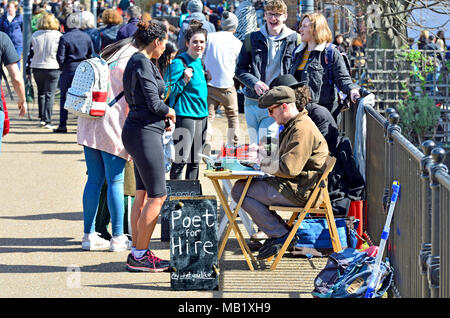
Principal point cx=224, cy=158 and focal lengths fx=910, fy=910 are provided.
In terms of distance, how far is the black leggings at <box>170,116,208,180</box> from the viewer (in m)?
8.55

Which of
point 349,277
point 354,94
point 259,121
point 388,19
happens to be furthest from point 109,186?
point 388,19

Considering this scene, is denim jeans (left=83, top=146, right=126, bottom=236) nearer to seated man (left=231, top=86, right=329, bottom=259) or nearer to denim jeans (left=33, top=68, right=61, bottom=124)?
seated man (left=231, top=86, right=329, bottom=259)

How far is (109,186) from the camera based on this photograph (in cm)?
768

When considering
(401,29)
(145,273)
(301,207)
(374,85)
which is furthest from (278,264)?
(401,29)

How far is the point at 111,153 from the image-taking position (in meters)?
7.66

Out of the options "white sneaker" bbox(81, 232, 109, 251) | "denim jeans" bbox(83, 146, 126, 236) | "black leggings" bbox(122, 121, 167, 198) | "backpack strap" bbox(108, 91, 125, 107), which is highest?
"backpack strap" bbox(108, 91, 125, 107)

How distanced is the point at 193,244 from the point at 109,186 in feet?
4.20

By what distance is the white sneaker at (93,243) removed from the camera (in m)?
7.85

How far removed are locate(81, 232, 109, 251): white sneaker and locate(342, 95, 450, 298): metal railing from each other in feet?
7.64

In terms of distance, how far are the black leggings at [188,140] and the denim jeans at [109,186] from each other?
0.92 meters

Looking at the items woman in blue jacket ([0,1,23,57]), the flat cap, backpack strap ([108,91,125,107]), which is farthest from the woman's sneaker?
woman in blue jacket ([0,1,23,57])

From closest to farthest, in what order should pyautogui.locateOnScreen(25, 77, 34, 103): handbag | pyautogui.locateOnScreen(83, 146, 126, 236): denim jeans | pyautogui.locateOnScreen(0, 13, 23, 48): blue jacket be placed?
1. pyautogui.locateOnScreen(83, 146, 126, 236): denim jeans
2. pyautogui.locateOnScreen(25, 77, 34, 103): handbag
3. pyautogui.locateOnScreen(0, 13, 23, 48): blue jacket
